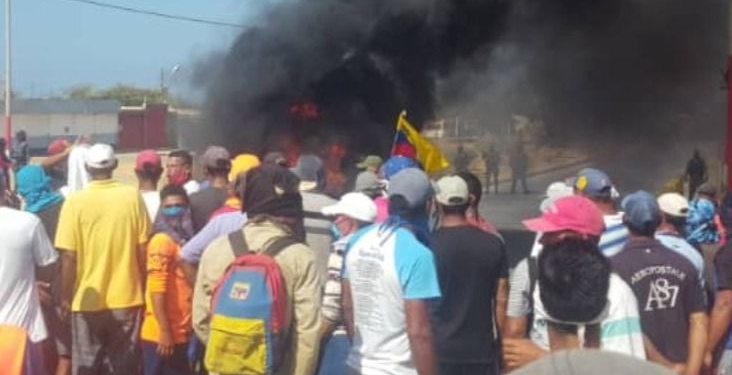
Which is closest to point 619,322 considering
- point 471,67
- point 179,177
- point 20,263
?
point 20,263

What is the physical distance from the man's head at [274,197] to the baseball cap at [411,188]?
1.32 ft

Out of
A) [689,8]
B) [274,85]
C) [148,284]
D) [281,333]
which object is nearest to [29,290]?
[148,284]

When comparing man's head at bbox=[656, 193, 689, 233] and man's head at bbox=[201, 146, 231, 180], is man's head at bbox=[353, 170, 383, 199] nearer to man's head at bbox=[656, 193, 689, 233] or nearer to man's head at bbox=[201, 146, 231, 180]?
man's head at bbox=[201, 146, 231, 180]

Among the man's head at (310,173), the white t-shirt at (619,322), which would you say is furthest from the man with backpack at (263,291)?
the man's head at (310,173)

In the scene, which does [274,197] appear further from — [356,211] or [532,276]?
[532,276]

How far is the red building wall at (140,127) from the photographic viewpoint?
51.4m

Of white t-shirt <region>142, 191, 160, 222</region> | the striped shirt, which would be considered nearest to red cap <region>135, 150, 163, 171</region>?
white t-shirt <region>142, 191, 160, 222</region>

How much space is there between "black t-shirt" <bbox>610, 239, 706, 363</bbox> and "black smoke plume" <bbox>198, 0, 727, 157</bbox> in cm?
1443

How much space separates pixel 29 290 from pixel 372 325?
1835 mm

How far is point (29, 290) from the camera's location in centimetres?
647

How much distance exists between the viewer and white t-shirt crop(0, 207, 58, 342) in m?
6.36

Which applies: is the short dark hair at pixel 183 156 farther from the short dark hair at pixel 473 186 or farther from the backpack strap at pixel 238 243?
the backpack strap at pixel 238 243

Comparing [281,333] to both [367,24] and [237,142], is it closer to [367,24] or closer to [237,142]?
[237,142]

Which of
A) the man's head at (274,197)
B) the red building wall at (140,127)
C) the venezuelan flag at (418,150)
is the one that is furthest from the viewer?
the red building wall at (140,127)
